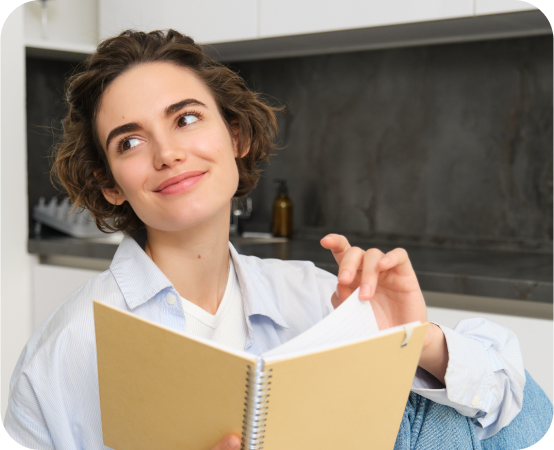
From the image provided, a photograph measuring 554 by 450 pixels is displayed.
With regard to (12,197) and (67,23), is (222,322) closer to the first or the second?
(12,197)

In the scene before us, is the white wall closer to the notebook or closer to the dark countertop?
the dark countertop

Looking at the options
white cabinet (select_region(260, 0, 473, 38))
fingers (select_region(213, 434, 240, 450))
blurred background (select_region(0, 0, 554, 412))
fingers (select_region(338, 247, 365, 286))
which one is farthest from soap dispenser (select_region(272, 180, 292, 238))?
fingers (select_region(213, 434, 240, 450))

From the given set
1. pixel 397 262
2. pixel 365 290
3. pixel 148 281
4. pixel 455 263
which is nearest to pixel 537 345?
pixel 455 263

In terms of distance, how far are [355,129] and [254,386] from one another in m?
1.80

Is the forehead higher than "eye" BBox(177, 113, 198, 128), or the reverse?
the forehead

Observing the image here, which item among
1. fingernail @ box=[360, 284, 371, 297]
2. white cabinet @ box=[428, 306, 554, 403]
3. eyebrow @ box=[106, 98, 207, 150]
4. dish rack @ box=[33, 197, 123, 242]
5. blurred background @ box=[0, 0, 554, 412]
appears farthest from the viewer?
dish rack @ box=[33, 197, 123, 242]

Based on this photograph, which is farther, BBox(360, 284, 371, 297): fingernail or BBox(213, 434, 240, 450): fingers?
BBox(360, 284, 371, 297): fingernail

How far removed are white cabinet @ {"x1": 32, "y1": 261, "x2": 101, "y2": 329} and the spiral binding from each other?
1.54m

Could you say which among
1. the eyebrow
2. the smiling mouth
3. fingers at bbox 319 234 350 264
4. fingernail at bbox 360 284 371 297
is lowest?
fingernail at bbox 360 284 371 297

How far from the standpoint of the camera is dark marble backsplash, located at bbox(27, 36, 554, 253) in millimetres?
1895

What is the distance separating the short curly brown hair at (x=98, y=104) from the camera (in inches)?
38.1

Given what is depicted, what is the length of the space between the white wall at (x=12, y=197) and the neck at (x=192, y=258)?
1169 millimetres

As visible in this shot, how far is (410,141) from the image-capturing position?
2086 millimetres

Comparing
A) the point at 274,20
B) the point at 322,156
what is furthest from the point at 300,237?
the point at 274,20
